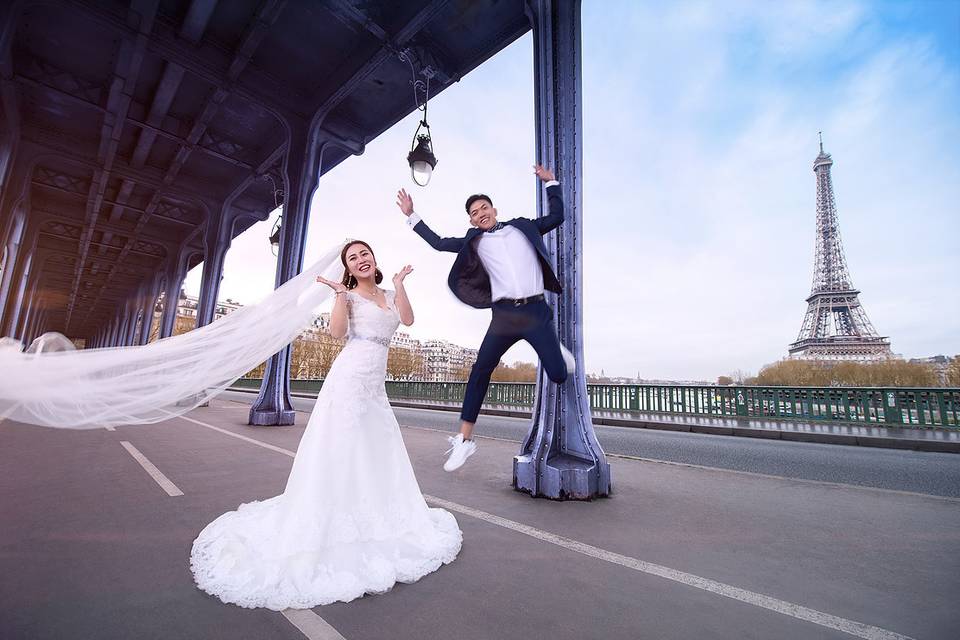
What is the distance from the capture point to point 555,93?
4797mm

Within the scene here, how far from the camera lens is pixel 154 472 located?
478 centimetres

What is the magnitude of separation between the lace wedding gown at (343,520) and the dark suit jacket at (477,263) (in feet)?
1.97

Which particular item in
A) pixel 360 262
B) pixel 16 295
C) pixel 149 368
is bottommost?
pixel 149 368

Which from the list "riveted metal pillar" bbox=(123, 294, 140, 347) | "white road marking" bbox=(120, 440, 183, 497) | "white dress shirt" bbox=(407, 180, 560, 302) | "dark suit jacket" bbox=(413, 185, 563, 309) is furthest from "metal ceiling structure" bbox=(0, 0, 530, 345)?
"riveted metal pillar" bbox=(123, 294, 140, 347)

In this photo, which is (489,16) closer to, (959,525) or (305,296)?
(305,296)

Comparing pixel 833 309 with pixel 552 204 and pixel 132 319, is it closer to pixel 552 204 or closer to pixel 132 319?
pixel 552 204

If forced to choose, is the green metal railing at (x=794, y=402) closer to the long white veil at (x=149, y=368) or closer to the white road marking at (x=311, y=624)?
the long white veil at (x=149, y=368)

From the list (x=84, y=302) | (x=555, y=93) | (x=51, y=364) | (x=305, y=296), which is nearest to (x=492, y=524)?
(x=305, y=296)

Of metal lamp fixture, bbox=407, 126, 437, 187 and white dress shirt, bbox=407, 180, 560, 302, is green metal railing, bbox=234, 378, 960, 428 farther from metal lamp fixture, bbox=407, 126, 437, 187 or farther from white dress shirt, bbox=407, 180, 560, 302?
white dress shirt, bbox=407, 180, 560, 302

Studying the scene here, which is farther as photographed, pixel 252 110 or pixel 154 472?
pixel 252 110

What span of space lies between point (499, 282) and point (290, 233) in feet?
28.6

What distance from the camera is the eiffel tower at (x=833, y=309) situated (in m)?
59.3

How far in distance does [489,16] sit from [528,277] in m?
6.25

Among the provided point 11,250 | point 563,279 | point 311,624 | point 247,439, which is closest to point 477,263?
point 563,279
